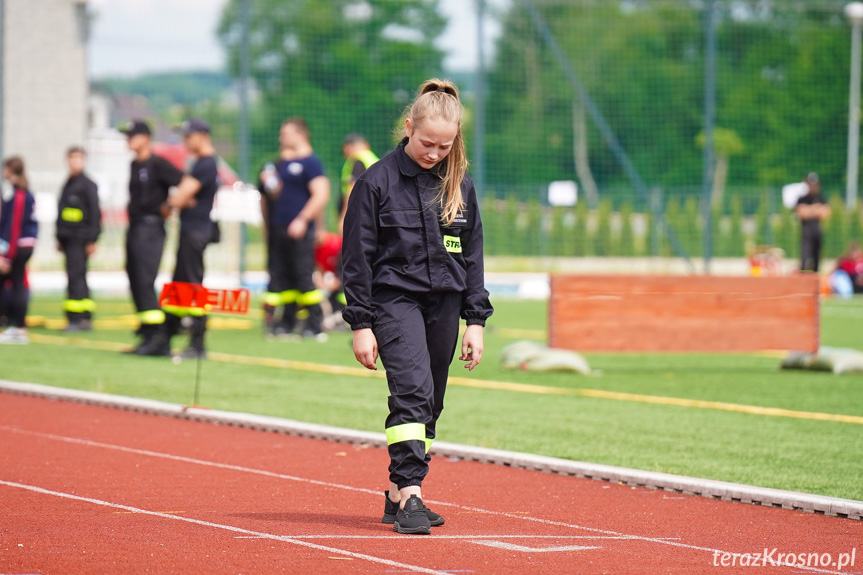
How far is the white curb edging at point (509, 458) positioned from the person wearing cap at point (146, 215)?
2.57 metres

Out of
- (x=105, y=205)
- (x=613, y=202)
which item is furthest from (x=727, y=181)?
(x=105, y=205)

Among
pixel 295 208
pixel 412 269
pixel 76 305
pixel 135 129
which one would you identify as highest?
pixel 135 129

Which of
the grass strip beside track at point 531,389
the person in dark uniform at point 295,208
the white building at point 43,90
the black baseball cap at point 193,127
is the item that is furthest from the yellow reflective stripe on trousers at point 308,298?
the white building at point 43,90

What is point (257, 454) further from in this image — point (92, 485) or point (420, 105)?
point (420, 105)

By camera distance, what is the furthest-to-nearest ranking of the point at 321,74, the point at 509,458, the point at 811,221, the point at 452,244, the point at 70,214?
the point at 321,74 → the point at 811,221 → the point at 70,214 → the point at 509,458 → the point at 452,244

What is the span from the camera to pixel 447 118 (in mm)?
5570

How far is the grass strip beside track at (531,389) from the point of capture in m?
10.1

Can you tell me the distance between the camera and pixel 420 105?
5.59 meters

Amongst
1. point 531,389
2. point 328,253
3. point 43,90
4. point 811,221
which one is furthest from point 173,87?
point 531,389

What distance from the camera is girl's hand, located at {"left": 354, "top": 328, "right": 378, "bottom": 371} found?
5.58 metres

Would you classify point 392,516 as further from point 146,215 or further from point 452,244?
point 146,215

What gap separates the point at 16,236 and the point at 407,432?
35.4 ft

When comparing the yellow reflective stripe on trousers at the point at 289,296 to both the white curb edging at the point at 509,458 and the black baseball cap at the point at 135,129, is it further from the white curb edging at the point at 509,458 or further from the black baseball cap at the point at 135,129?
the white curb edging at the point at 509,458

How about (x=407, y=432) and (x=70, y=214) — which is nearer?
(x=407, y=432)
